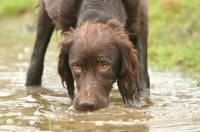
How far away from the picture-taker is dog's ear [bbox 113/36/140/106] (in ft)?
19.4

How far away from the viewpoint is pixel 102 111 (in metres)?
5.55

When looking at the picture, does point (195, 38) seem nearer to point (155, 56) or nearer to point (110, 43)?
point (155, 56)

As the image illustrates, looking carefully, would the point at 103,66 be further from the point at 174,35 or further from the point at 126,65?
the point at 174,35

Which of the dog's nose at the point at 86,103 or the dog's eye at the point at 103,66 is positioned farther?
the dog's eye at the point at 103,66

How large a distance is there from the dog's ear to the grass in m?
3.07

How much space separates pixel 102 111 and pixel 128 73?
640 mm

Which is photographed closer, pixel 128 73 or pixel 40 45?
pixel 128 73

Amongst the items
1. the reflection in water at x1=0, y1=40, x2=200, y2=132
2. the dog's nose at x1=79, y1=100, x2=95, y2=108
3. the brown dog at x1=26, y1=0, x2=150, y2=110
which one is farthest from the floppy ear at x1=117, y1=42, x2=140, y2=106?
the dog's nose at x1=79, y1=100, x2=95, y2=108

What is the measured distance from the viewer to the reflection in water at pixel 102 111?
5.02m

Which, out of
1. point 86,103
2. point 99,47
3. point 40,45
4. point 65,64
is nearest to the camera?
point 86,103

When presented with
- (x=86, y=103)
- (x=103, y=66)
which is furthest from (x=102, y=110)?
(x=103, y=66)

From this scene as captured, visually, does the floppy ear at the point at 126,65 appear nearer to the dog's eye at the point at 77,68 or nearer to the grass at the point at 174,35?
the dog's eye at the point at 77,68

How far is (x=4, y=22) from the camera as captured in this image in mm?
19422

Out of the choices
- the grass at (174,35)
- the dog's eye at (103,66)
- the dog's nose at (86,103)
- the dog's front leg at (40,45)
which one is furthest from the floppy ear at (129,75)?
the grass at (174,35)
